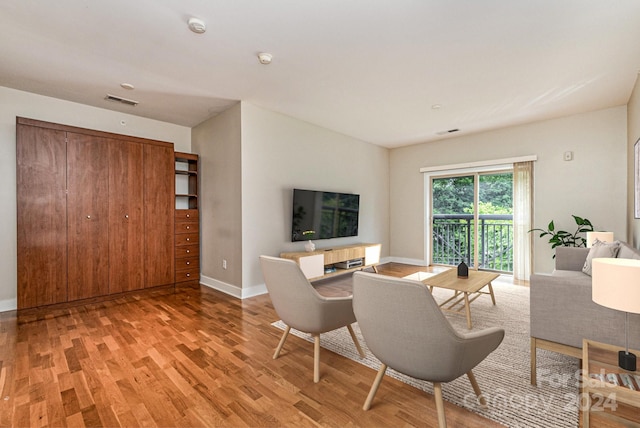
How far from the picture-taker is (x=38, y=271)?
3275 mm

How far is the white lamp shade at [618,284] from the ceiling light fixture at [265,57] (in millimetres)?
2794

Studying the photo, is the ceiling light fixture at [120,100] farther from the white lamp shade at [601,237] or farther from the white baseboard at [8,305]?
the white lamp shade at [601,237]

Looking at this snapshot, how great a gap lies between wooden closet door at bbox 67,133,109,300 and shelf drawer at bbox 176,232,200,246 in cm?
92

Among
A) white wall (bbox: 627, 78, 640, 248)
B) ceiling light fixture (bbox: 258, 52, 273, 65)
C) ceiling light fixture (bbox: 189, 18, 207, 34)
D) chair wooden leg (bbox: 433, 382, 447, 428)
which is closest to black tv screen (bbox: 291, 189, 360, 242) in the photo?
ceiling light fixture (bbox: 258, 52, 273, 65)

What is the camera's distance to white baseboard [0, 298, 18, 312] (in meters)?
3.34

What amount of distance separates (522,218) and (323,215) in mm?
3318

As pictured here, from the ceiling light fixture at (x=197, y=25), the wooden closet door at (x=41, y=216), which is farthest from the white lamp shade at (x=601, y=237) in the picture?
the wooden closet door at (x=41, y=216)

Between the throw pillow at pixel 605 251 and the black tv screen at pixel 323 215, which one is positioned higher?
the black tv screen at pixel 323 215

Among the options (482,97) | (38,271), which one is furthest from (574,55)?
(38,271)

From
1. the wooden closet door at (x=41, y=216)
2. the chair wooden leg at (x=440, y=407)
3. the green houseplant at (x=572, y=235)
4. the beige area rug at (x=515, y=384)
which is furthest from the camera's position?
the green houseplant at (x=572, y=235)

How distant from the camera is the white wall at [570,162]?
409 cm

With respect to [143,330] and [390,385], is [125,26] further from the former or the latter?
[390,385]

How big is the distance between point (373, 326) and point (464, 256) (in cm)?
492

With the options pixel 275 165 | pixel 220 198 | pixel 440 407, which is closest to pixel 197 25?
pixel 275 165
